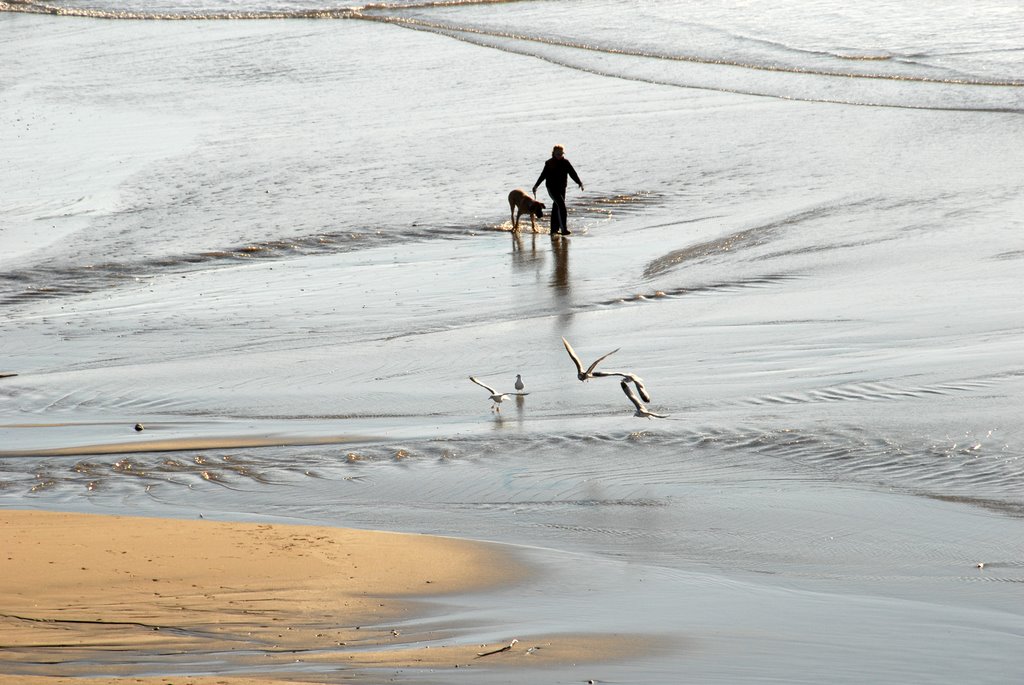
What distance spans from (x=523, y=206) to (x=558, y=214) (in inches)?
19.5

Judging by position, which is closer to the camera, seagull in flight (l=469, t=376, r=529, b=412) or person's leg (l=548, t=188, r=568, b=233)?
seagull in flight (l=469, t=376, r=529, b=412)

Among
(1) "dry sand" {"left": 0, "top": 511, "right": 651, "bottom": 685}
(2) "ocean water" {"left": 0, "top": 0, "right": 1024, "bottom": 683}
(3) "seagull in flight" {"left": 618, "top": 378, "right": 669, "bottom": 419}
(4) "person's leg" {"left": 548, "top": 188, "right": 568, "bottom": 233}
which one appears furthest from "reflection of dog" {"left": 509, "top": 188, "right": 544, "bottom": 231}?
(1) "dry sand" {"left": 0, "top": 511, "right": 651, "bottom": 685}

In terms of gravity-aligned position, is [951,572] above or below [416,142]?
below

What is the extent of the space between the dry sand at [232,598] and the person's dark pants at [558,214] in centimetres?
1030

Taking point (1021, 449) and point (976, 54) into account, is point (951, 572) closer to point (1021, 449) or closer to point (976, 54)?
point (1021, 449)

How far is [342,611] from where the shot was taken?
22.0ft

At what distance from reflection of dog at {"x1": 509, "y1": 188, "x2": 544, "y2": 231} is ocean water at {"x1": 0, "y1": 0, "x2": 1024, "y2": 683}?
0.28 metres

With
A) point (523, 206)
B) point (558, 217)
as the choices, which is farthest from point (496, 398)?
point (523, 206)

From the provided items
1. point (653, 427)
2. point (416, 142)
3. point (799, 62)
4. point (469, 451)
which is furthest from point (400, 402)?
point (799, 62)

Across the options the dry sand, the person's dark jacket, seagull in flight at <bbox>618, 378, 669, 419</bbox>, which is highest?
the person's dark jacket

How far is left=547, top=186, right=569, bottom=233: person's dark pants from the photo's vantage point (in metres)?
18.0

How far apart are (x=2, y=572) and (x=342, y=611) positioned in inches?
74.1

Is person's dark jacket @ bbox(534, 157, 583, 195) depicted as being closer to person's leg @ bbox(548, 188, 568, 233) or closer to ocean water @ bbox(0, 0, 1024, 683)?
person's leg @ bbox(548, 188, 568, 233)

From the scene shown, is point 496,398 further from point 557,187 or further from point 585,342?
point 557,187
